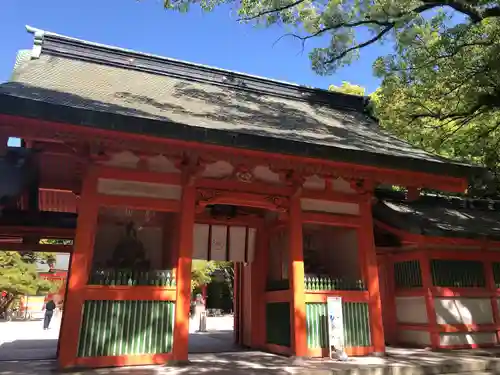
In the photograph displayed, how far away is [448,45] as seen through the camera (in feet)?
30.2

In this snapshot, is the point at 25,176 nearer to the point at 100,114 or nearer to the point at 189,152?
the point at 100,114

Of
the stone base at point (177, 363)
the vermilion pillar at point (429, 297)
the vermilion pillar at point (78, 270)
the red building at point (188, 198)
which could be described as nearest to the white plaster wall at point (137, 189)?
the red building at point (188, 198)

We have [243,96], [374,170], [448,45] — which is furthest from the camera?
[243,96]

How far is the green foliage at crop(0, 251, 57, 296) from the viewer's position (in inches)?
840

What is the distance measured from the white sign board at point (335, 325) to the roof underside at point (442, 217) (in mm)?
2544

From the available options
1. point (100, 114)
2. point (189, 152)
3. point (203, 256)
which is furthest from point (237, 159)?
point (203, 256)

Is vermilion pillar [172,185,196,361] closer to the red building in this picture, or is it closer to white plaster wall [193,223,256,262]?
the red building

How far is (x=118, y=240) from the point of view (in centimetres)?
819

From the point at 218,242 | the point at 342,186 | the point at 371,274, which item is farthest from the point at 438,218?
the point at 218,242

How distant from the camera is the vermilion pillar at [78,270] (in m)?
5.36

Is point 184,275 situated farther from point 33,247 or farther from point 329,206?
point 33,247

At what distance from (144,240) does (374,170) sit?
15.9 ft

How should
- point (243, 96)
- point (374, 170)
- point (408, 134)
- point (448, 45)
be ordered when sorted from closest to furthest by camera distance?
point (374, 170) → point (448, 45) → point (243, 96) → point (408, 134)

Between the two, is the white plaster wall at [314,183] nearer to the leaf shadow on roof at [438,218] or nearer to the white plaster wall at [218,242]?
the white plaster wall at [218,242]
